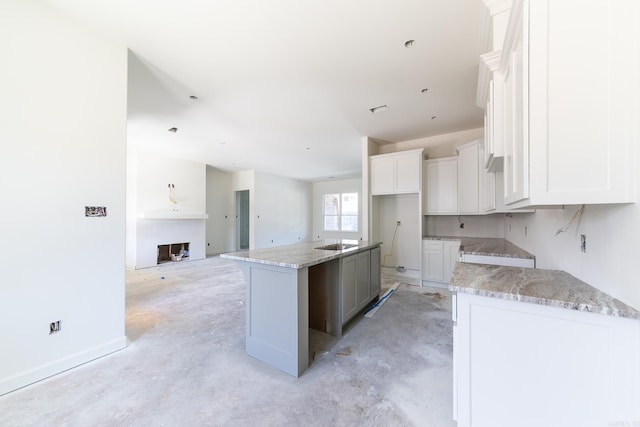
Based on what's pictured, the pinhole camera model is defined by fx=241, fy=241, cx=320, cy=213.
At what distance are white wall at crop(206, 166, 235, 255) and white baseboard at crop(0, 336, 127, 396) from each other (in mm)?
5831

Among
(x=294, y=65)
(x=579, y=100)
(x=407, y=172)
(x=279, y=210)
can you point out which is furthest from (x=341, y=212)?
(x=579, y=100)

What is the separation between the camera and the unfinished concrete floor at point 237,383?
1542mm

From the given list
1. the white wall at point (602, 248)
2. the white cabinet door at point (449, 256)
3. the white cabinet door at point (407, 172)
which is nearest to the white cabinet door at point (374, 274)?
the white cabinet door at point (449, 256)

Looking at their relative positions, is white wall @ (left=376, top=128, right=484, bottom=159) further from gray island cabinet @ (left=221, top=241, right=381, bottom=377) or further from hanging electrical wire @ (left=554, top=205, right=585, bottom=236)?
hanging electrical wire @ (left=554, top=205, right=585, bottom=236)

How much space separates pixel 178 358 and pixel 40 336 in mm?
1012

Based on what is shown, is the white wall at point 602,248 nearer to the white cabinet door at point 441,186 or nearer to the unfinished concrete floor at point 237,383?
the unfinished concrete floor at point 237,383

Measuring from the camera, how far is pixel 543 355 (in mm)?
1121

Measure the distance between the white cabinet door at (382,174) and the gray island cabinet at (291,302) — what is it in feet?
7.47

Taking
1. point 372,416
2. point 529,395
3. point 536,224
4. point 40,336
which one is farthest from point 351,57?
point 40,336

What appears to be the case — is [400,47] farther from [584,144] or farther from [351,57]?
[584,144]

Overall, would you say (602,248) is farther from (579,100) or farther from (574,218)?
(579,100)

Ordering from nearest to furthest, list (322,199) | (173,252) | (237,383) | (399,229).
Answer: (237,383), (399,229), (173,252), (322,199)

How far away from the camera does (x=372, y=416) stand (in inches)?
61.1

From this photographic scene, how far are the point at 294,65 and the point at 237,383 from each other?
3025mm
